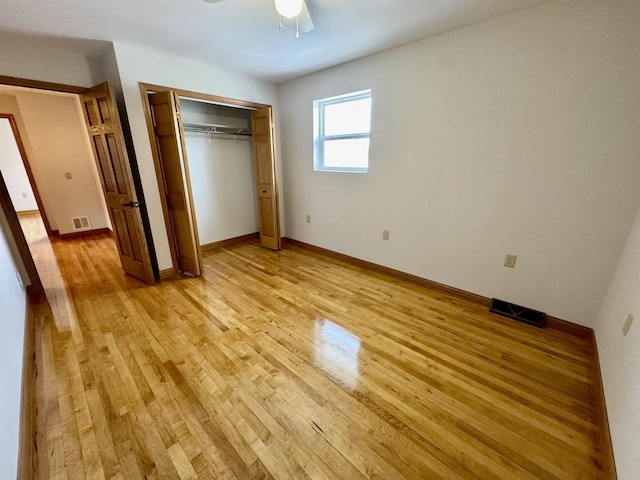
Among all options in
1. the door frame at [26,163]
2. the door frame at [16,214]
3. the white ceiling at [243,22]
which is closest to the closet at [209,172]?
the white ceiling at [243,22]

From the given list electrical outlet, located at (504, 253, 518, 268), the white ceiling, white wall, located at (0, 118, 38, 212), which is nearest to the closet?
the white ceiling

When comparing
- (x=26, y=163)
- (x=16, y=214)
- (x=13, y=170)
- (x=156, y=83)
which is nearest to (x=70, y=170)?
(x=26, y=163)

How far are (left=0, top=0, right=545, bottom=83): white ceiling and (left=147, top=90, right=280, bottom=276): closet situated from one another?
58 centimetres

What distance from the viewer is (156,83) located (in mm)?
2631

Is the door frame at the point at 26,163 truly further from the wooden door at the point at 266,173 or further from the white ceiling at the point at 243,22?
the wooden door at the point at 266,173

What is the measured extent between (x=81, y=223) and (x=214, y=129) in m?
3.31

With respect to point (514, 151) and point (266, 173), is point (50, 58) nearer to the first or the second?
point (266, 173)

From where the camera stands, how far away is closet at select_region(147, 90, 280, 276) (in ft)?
8.94

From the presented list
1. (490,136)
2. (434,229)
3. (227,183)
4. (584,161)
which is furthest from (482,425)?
(227,183)

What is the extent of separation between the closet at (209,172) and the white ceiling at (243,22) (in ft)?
1.89

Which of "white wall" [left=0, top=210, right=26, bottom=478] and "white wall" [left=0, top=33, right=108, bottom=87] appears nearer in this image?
"white wall" [left=0, top=210, right=26, bottom=478]

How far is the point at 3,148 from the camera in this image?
5.86 m

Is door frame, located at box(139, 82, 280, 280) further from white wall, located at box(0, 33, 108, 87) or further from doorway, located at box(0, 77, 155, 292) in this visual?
white wall, located at box(0, 33, 108, 87)

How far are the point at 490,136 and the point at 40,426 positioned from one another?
362 cm
